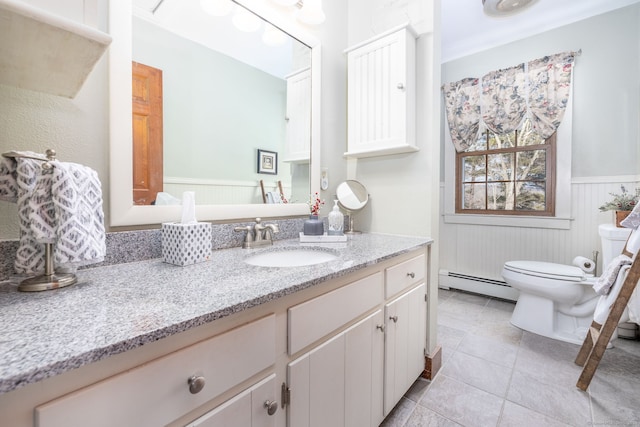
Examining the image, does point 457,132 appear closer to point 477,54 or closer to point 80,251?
point 477,54

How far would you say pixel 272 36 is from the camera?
1429 mm

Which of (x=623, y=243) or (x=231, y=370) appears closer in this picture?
(x=231, y=370)

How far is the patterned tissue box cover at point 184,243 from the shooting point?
90 cm

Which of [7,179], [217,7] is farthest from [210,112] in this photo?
[7,179]

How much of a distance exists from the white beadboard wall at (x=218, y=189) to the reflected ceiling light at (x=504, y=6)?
86.3 inches

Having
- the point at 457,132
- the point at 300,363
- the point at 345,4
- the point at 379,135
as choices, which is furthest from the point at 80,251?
the point at 457,132

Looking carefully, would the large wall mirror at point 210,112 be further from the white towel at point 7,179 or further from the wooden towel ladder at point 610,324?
the wooden towel ladder at point 610,324

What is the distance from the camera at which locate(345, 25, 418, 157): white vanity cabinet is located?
150 centimetres

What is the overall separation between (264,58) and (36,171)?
1.06 m

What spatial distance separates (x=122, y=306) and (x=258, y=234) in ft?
2.42

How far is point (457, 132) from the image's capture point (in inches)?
116

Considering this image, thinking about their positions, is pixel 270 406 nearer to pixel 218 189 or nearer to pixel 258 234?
pixel 258 234

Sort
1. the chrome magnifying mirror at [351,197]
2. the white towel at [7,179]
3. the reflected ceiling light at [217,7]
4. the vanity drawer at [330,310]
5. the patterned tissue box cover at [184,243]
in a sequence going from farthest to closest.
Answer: the chrome magnifying mirror at [351,197] → the reflected ceiling light at [217,7] → the patterned tissue box cover at [184,243] → the vanity drawer at [330,310] → the white towel at [7,179]

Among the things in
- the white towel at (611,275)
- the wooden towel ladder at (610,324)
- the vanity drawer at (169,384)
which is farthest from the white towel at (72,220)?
the white towel at (611,275)
